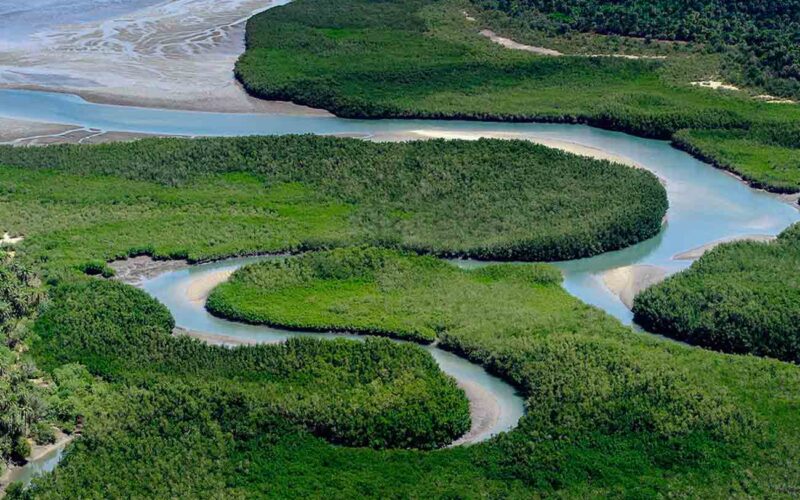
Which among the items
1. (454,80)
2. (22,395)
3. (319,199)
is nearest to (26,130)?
(319,199)

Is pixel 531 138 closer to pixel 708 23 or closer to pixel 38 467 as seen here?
pixel 708 23

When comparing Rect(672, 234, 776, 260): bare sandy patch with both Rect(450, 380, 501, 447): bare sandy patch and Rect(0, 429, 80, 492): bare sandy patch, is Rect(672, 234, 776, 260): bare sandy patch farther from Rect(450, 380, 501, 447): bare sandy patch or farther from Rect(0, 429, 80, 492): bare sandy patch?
Rect(0, 429, 80, 492): bare sandy patch

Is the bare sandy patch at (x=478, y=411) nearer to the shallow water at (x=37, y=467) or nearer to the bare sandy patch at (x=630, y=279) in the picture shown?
the bare sandy patch at (x=630, y=279)

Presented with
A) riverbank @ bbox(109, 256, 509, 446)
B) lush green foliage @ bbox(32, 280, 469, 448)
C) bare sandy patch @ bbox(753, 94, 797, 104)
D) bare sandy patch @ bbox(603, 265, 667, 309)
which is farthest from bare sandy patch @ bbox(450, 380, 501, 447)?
bare sandy patch @ bbox(753, 94, 797, 104)

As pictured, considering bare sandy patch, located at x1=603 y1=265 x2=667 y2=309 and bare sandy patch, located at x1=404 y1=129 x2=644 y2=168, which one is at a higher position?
bare sandy patch, located at x1=404 y1=129 x2=644 y2=168

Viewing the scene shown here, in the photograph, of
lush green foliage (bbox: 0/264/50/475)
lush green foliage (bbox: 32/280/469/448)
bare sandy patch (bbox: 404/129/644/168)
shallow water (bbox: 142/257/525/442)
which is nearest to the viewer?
lush green foliage (bbox: 0/264/50/475)

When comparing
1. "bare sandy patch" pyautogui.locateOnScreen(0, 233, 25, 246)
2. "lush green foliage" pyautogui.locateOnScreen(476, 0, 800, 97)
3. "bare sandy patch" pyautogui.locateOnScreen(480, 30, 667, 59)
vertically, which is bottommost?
"bare sandy patch" pyautogui.locateOnScreen(0, 233, 25, 246)

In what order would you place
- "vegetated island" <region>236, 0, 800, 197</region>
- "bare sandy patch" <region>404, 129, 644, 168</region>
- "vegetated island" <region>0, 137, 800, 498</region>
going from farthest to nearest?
"vegetated island" <region>236, 0, 800, 197</region> → "bare sandy patch" <region>404, 129, 644, 168</region> → "vegetated island" <region>0, 137, 800, 498</region>
